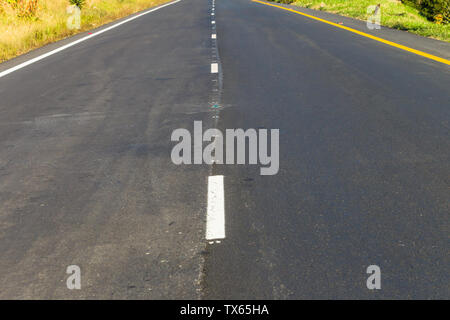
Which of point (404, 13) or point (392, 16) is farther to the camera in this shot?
point (404, 13)

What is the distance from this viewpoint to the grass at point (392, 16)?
16.2m

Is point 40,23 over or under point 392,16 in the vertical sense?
over

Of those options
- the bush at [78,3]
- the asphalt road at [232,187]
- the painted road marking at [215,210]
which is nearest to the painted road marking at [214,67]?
the asphalt road at [232,187]

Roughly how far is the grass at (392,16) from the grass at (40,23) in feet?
35.2

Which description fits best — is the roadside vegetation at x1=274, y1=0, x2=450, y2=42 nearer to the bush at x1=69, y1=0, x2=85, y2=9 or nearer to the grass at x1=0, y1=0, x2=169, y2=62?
the grass at x1=0, y1=0, x2=169, y2=62

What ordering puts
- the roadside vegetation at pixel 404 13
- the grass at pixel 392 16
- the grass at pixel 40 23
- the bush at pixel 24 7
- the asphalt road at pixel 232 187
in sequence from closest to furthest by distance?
the asphalt road at pixel 232 187 < the grass at pixel 40 23 < the grass at pixel 392 16 < the roadside vegetation at pixel 404 13 < the bush at pixel 24 7

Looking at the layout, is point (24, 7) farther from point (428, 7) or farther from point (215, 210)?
point (428, 7)

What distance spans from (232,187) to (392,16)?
20.0 metres

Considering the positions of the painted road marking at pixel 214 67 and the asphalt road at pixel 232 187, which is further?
the painted road marking at pixel 214 67

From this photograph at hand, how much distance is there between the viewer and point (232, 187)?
489cm

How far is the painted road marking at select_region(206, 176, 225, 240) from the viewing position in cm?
397

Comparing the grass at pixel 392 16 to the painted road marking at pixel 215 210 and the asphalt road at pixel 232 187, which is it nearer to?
the asphalt road at pixel 232 187

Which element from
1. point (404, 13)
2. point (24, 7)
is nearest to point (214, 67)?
point (24, 7)
